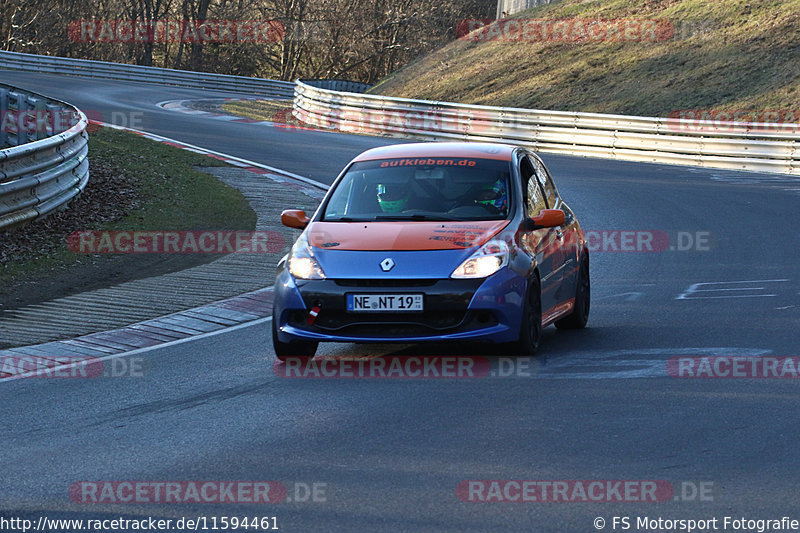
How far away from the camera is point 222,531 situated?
16.8ft

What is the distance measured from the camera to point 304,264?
880cm

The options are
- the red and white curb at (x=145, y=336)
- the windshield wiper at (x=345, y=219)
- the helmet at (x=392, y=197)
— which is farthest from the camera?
the helmet at (x=392, y=197)

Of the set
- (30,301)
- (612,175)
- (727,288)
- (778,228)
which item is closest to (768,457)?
(727,288)

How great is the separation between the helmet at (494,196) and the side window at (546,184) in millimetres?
893

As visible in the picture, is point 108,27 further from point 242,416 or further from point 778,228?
point 242,416

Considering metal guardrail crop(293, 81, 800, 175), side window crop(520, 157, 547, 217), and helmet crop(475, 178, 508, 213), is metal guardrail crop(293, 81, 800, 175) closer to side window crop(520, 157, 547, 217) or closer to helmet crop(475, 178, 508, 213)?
side window crop(520, 157, 547, 217)

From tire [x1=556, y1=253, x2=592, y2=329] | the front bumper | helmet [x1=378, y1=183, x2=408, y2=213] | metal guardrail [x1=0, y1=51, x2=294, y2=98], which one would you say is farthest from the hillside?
the front bumper

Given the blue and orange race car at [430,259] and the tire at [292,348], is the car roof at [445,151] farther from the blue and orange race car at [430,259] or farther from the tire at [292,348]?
the tire at [292,348]

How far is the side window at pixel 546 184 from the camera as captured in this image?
1048 cm

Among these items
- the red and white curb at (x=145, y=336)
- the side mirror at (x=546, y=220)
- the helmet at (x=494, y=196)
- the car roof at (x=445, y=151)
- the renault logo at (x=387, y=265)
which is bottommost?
the red and white curb at (x=145, y=336)

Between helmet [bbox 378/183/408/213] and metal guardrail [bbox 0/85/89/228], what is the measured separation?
18.7 feet

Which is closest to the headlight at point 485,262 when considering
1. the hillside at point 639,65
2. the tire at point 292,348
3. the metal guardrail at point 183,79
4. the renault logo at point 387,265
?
the renault logo at point 387,265

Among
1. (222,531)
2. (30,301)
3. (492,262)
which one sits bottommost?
(30,301)

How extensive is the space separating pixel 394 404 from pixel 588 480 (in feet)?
6.50
